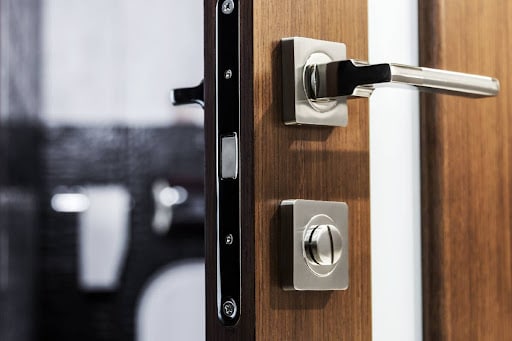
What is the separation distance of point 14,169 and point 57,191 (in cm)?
56

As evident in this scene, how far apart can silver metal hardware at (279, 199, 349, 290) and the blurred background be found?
1828mm

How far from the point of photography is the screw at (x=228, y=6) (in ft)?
1.93

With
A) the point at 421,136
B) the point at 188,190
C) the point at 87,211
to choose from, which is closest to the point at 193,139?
the point at 188,190

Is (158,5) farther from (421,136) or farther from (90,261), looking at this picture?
(421,136)

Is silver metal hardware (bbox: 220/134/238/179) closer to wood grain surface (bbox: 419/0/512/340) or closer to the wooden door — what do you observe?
the wooden door

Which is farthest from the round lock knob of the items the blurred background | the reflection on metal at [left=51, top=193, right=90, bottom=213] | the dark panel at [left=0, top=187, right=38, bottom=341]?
the reflection on metal at [left=51, top=193, right=90, bottom=213]

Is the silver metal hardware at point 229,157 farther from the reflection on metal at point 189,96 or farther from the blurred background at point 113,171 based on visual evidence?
the blurred background at point 113,171

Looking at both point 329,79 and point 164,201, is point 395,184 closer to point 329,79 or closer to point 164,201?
point 329,79

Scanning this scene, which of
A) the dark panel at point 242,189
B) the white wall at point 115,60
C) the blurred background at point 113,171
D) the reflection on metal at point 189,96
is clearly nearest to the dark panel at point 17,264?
the blurred background at point 113,171

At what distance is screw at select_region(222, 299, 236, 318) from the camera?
1.87 ft

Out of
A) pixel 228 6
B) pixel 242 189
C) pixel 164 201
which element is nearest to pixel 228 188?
pixel 242 189

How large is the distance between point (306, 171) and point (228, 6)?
0.38 ft

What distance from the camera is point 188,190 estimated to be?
8.25 feet

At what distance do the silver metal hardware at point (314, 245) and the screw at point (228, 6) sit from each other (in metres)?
0.13
